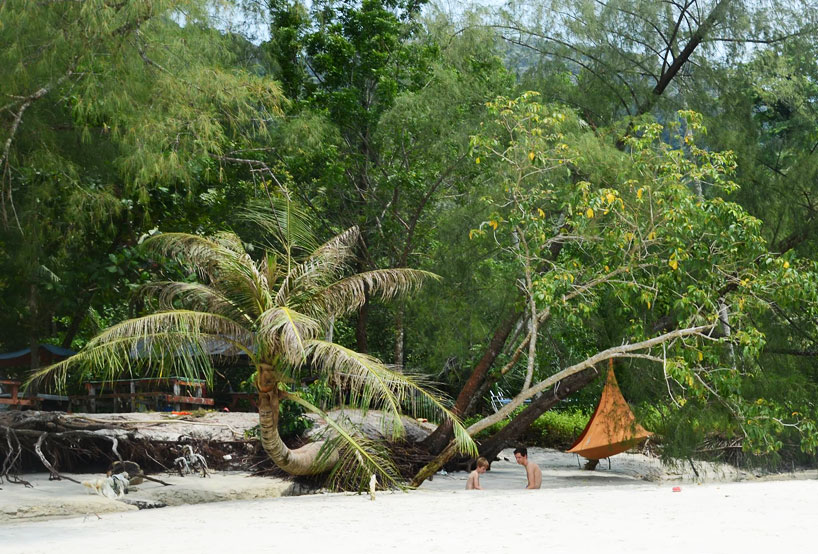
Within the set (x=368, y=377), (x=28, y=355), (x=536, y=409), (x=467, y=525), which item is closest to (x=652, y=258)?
(x=536, y=409)

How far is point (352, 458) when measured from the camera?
9.52 metres

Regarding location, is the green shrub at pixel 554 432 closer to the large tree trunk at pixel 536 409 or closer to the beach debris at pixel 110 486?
the large tree trunk at pixel 536 409

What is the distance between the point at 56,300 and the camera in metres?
12.3

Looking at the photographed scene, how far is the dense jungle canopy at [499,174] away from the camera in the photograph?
9.42 m

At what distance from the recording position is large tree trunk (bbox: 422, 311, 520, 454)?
37.8 ft

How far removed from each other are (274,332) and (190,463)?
2.94m

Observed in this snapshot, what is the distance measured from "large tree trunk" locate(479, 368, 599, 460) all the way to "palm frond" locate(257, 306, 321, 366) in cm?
455

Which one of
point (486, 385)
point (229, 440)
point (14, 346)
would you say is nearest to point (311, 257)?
point (229, 440)

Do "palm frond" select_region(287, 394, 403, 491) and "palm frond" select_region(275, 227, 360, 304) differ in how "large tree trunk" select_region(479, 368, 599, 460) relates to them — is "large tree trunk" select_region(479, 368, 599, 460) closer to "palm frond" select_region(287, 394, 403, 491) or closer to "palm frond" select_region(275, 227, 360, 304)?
"palm frond" select_region(287, 394, 403, 491)

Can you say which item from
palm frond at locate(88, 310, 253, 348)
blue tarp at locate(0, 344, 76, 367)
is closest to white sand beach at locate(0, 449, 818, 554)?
palm frond at locate(88, 310, 253, 348)

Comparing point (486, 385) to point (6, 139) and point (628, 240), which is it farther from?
point (6, 139)

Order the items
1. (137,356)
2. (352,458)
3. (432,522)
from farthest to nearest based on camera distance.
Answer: (352,458), (137,356), (432,522)

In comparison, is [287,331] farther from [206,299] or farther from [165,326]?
[206,299]

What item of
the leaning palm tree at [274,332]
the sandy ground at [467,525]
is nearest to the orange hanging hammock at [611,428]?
the sandy ground at [467,525]
